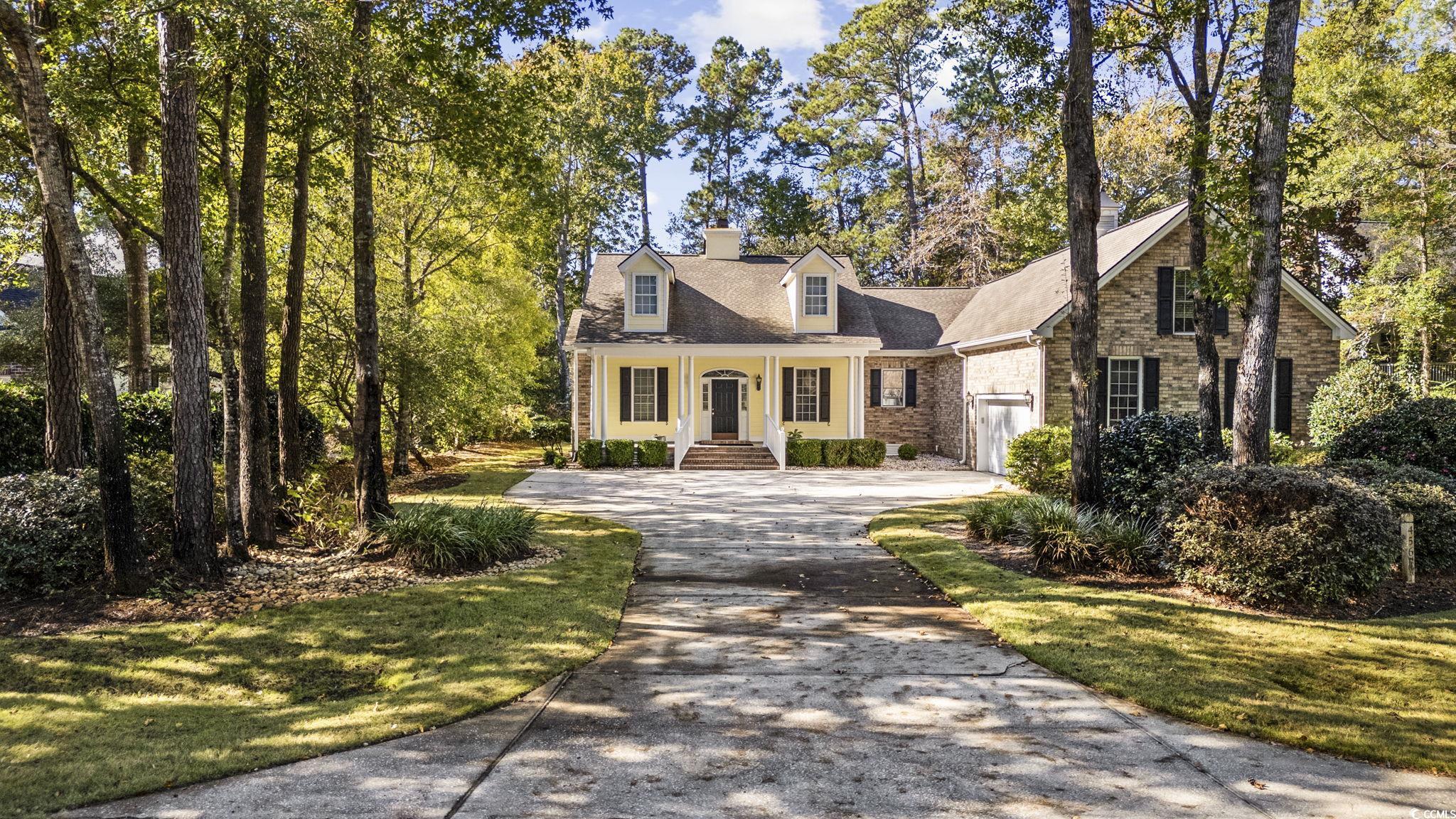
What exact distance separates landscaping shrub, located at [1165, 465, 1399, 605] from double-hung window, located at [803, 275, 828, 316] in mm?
14692

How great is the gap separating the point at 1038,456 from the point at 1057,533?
6967 millimetres

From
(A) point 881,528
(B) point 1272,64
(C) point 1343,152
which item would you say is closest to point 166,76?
(A) point 881,528

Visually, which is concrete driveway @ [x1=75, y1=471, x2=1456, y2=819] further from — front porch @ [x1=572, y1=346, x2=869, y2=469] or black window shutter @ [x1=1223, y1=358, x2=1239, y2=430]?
front porch @ [x1=572, y1=346, x2=869, y2=469]

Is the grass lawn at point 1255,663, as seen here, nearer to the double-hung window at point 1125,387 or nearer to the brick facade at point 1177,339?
the double-hung window at point 1125,387

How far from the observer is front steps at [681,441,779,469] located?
66.4ft

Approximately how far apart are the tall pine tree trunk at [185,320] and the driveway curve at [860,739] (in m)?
4.29

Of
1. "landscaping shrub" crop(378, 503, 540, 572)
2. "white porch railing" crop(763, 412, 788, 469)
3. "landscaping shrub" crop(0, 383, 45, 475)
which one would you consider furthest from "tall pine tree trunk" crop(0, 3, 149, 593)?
"white porch railing" crop(763, 412, 788, 469)

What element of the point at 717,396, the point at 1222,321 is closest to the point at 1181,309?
the point at 1222,321

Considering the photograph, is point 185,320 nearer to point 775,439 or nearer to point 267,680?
point 267,680

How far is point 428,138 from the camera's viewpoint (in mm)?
10047

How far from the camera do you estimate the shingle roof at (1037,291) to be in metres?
17.4

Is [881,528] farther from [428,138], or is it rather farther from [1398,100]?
[1398,100]

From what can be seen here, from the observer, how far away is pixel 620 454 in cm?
2028

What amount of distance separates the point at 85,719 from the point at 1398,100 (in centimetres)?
2645
